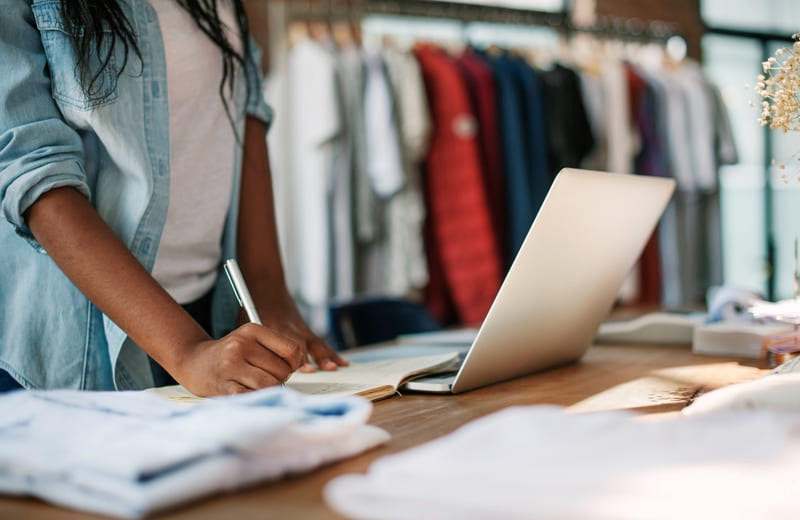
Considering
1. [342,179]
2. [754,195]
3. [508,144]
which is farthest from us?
[754,195]

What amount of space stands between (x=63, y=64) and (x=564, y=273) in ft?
2.12

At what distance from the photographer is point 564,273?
3.18 feet

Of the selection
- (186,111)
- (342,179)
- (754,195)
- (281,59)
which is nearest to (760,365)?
(186,111)

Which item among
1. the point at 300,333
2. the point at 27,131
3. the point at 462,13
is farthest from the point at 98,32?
the point at 462,13

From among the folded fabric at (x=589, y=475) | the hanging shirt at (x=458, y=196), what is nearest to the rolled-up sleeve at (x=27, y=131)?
the folded fabric at (x=589, y=475)

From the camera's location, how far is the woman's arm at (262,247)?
1196 mm

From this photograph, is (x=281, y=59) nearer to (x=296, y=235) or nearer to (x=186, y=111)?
(x=296, y=235)

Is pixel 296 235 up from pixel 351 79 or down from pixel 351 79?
down

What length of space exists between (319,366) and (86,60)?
0.48 metres

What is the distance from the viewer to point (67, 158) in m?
0.92

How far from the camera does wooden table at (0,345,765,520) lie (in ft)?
1.64

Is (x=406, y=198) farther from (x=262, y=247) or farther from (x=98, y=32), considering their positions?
(x=98, y=32)

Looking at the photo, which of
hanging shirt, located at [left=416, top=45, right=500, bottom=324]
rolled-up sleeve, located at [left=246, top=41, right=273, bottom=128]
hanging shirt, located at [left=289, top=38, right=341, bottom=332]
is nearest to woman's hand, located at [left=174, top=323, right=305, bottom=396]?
rolled-up sleeve, located at [left=246, top=41, right=273, bottom=128]

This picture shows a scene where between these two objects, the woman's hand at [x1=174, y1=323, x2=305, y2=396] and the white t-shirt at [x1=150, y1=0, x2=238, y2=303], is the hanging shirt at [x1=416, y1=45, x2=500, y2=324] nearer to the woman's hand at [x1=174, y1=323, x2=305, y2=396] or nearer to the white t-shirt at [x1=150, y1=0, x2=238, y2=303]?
the white t-shirt at [x1=150, y1=0, x2=238, y2=303]
